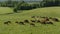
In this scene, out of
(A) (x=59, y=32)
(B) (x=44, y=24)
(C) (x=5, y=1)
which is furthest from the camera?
(C) (x=5, y=1)

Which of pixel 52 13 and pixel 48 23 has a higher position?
pixel 48 23

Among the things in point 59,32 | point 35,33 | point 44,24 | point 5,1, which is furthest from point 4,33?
point 5,1

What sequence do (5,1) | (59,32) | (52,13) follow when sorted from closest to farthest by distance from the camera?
(59,32), (52,13), (5,1)

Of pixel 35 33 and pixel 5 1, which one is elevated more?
pixel 35 33

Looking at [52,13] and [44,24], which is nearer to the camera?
[44,24]

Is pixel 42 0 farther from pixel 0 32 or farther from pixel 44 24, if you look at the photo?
pixel 0 32

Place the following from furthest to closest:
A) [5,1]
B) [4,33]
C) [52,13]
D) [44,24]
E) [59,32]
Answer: [5,1] < [52,13] < [44,24] < [59,32] < [4,33]

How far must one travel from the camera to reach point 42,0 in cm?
5294

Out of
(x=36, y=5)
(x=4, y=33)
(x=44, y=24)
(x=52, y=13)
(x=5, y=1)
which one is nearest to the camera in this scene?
(x=4, y=33)

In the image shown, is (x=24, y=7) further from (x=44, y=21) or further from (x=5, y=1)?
(x=44, y=21)

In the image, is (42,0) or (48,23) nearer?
(48,23)

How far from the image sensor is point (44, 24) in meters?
18.3

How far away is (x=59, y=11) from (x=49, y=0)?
2127 cm

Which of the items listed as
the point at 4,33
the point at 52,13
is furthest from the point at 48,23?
the point at 52,13
